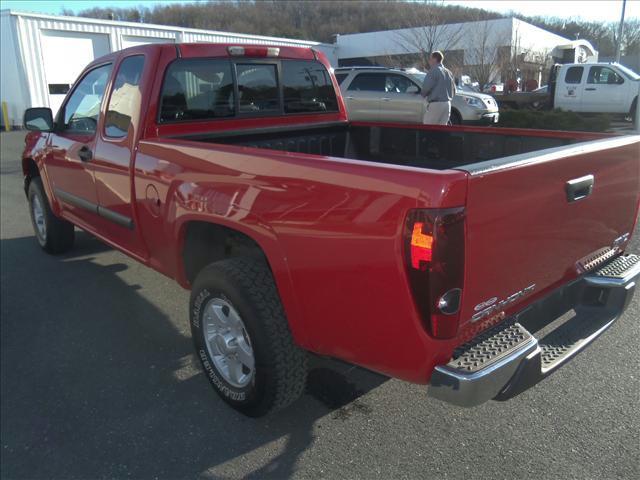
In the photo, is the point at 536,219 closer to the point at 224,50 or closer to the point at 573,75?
the point at 224,50

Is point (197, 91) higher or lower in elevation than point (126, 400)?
higher

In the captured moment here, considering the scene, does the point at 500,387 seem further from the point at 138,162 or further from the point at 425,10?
the point at 425,10

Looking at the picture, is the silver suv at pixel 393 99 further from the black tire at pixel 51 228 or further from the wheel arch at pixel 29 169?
the black tire at pixel 51 228

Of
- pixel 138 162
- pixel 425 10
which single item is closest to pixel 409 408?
pixel 138 162

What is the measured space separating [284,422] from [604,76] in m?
18.9

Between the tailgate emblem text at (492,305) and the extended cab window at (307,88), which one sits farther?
the extended cab window at (307,88)

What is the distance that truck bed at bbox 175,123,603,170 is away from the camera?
356cm

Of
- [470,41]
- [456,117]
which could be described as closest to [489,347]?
[456,117]

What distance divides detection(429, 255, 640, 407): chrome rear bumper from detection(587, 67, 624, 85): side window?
17.3 metres

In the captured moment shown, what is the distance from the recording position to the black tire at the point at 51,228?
17.8 ft

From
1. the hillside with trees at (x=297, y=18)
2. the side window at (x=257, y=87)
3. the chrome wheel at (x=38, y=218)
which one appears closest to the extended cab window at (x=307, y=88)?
the side window at (x=257, y=87)

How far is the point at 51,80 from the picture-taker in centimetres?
2127

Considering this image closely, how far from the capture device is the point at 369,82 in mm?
14016

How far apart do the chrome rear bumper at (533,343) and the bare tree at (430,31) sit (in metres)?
23.0
